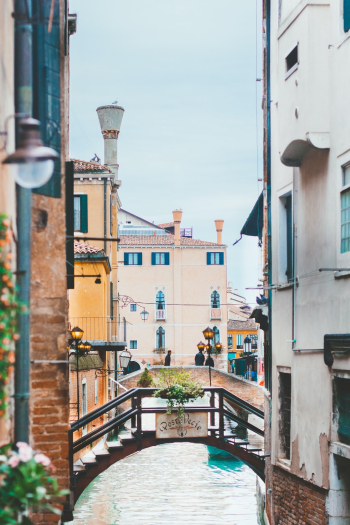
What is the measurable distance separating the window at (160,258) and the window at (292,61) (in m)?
48.2

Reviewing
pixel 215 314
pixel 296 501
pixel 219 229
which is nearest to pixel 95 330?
pixel 296 501

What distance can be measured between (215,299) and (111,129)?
75.0 feet

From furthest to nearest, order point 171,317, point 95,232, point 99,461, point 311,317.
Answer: point 171,317
point 95,232
point 99,461
point 311,317

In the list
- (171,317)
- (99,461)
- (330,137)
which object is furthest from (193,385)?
(171,317)

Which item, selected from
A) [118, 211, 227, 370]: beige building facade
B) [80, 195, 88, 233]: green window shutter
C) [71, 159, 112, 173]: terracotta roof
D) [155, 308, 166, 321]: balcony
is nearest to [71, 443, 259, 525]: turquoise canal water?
[80, 195, 88, 233]: green window shutter

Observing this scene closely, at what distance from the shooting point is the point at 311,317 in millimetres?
11195

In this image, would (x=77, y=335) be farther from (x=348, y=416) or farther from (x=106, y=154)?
(x=106, y=154)

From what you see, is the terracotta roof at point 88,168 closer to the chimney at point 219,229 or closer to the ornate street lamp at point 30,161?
the ornate street lamp at point 30,161

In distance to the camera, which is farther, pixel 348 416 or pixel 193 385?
pixel 193 385

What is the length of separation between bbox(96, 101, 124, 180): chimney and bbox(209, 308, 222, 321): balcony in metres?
22.0

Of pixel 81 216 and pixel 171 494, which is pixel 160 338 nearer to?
pixel 81 216

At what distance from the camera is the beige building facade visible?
193 ft

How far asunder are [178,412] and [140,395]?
2.46ft

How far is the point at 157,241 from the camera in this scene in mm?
60469
